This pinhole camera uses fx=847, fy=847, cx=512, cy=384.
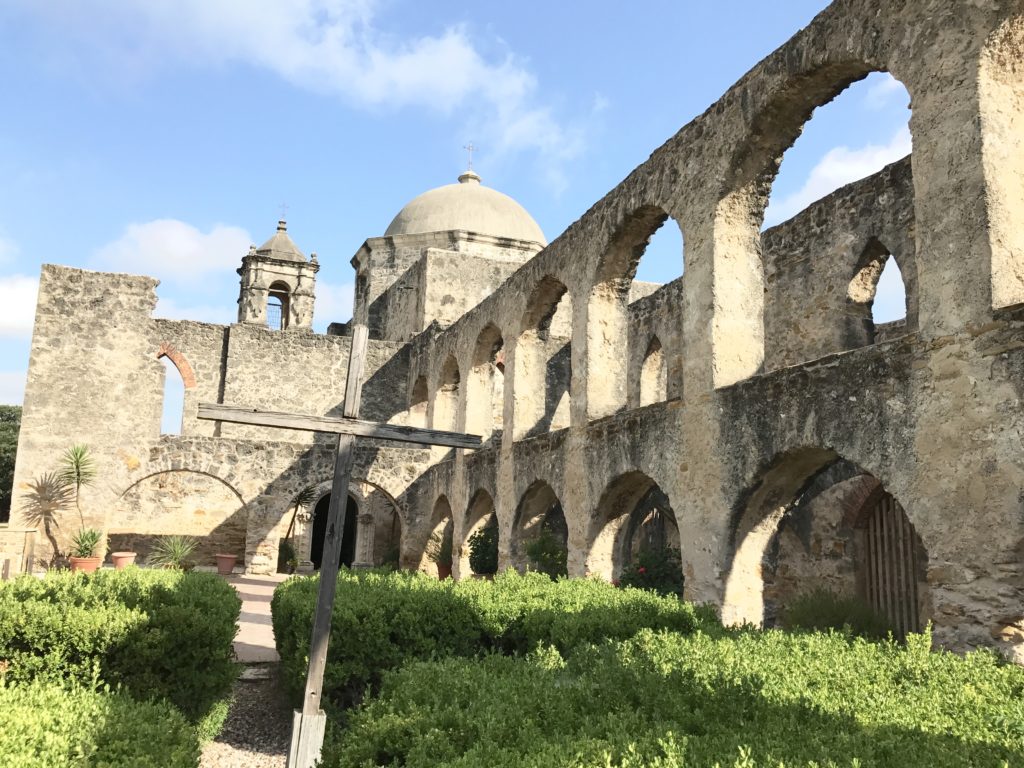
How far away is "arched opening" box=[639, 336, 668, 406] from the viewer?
15.3m

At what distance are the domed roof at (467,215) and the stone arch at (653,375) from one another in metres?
8.36

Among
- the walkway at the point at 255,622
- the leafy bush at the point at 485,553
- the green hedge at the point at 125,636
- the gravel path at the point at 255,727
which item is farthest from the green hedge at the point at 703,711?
the leafy bush at the point at 485,553

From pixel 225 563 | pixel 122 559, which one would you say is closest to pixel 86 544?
pixel 122 559

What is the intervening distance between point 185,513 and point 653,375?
950 cm

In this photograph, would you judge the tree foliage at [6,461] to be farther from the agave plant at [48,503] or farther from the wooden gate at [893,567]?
the wooden gate at [893,567]

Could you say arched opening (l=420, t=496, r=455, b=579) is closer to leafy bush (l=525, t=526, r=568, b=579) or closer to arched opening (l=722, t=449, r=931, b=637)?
leafy bush (l=525, t=526, r=568, b=579)

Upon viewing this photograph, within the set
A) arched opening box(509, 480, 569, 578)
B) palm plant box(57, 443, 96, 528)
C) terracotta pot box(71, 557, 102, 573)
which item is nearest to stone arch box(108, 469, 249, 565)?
palm plant box(57, 443, 96, 528)

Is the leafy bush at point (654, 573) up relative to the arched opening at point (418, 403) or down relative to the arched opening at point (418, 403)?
down

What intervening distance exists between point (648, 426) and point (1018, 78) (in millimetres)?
4428

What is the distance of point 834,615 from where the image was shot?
26.9 feet

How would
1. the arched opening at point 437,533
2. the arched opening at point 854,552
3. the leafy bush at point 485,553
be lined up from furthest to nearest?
the arched opening at point 437,533 → the leafy bush at point 485,553 → the arched opening at point 854,552

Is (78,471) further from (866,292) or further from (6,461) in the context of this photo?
(6,461)

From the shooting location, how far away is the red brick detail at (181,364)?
58.2ft

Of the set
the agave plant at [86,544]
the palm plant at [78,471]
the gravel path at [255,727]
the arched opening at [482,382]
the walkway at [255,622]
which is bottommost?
the gravel path at [255,727]
